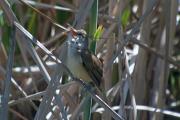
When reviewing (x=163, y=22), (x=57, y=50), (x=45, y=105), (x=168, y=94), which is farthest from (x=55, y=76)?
(x=168, y=94)

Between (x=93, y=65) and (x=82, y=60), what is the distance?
52 mm

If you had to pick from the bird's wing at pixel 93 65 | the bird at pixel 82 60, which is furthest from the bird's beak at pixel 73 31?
the bird's wing at pixel 93 65

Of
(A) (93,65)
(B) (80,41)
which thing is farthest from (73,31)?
(A) (93,65)

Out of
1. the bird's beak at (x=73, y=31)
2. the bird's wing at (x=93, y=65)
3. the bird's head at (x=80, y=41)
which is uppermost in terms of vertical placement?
the bird's beak at (x=73, y=31)

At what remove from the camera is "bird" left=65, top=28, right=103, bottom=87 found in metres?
1.85

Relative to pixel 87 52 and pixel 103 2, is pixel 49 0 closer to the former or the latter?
pixel 103 2

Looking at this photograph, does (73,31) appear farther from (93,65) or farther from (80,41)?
(93,65)

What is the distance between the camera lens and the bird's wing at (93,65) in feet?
6.19

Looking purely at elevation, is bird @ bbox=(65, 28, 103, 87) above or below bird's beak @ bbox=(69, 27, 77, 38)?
below

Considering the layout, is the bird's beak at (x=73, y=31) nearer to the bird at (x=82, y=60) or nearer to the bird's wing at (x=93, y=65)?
the bird at (x=82, y=60)

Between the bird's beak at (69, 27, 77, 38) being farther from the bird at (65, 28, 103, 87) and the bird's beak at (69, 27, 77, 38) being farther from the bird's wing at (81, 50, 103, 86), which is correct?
the bird's wing at (81, 50, 103, 86)

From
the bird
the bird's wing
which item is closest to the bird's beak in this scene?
the bird

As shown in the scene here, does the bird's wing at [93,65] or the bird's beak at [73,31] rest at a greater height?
the bird's beak at [73,31]

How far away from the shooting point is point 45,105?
1727 millimetres
